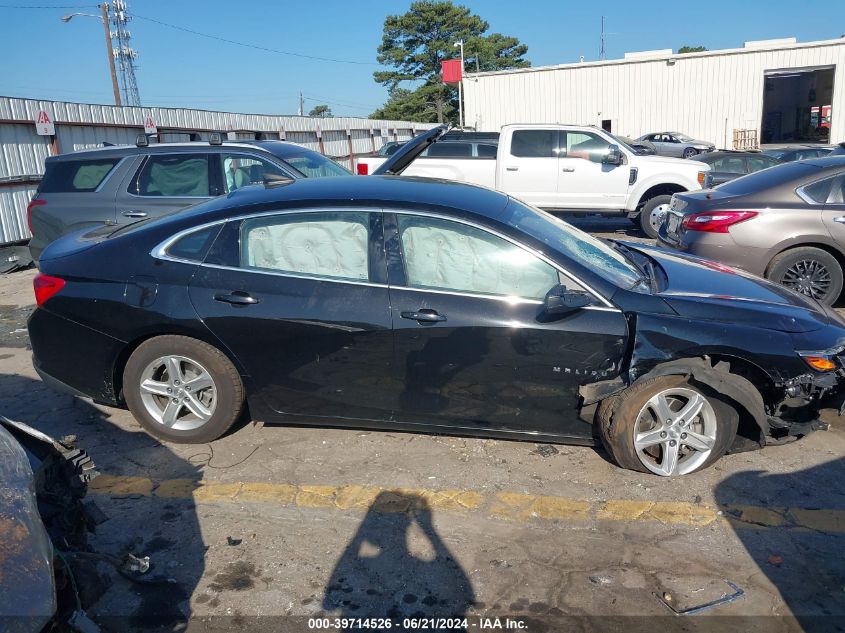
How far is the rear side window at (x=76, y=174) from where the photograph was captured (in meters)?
7.95

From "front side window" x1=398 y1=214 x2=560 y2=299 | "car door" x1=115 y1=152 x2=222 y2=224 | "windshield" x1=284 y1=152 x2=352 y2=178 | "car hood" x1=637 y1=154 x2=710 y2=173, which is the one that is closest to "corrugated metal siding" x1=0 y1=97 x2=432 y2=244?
"car door" x1=115 y1=152 x2=222 y2=224

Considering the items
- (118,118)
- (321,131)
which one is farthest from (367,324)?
(321,131)

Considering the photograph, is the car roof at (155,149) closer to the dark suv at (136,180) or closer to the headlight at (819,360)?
the dark suv at (136,180)

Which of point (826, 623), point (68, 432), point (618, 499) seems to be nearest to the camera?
point (826, 623)

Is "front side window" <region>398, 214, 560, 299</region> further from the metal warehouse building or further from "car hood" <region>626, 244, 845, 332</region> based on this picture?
the metal warehouse building

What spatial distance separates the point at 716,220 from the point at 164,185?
5.87 meters

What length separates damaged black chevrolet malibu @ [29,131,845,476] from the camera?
385cm

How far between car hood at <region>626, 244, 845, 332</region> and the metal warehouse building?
39315 millimetres

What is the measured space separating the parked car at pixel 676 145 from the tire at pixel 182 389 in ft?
94.4

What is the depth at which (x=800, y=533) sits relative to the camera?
11.4 feet

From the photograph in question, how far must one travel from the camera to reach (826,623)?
9.34 ft

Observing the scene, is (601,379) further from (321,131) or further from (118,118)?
(321,131)

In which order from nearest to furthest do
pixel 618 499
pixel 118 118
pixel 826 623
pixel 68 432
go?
pixel 826 623 < pixel 618 499 < pixel 68 432 < pixel 118 118

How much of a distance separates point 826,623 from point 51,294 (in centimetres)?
445
